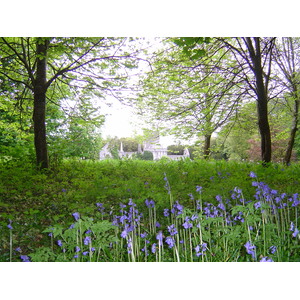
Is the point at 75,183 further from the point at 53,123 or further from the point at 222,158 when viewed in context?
the point at 222,158

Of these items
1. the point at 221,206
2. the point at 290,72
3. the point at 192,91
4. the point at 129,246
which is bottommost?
the point at 129,246

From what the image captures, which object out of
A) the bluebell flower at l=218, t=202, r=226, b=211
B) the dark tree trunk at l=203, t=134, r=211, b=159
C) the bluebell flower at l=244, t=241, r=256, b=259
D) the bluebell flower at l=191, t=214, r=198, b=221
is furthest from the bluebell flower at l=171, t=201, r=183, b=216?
the dark tree trunk at l=203, t=134, r=211, b=159

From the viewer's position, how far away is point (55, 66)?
258 cm

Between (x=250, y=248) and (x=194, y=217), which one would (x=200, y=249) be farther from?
(x=250, y=248)

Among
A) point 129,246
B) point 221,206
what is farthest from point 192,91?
point 129,246

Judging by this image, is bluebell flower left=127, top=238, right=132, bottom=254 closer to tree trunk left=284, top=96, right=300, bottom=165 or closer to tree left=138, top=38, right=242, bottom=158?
tree left=138, top=38, right=242, bottom=158

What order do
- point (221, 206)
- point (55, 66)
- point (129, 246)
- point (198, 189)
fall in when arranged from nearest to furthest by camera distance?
1. point (129, 246)
2. point (221, 206)
3. point (198, 189)
4. point (55, 66)

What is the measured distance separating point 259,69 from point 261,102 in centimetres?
35

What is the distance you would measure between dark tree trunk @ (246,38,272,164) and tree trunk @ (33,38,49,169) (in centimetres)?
217

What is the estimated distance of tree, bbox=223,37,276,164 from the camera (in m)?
2.61
